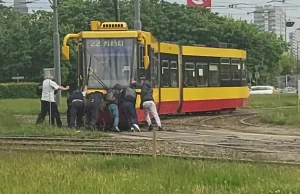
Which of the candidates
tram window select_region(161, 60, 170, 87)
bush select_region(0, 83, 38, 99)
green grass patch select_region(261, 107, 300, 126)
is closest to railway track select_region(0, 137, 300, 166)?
tram window select_region(161, 60, 170, 87)

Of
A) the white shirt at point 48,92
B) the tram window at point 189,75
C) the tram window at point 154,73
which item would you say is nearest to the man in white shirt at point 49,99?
the white shirt at point 48,92

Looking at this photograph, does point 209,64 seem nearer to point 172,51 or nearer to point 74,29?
point 172,51

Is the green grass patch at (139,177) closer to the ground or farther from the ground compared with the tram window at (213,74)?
closer to the ground

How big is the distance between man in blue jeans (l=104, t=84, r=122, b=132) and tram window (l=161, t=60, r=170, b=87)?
16.1 feet

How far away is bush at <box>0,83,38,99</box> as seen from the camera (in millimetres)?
64312

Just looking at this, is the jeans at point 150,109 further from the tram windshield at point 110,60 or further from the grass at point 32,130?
the grass at point 32,130

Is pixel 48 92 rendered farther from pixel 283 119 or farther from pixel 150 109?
pixel 283 119

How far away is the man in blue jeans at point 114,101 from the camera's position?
20.8m

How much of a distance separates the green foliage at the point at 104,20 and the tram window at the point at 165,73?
3813cm

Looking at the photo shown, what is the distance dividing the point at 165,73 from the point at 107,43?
16.5 feet

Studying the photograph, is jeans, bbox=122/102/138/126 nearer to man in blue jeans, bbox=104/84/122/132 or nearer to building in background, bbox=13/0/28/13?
man in blue jeans, bbox=104/84/122/132

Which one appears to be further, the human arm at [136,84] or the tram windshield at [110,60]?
the tram windshield at [110,60]

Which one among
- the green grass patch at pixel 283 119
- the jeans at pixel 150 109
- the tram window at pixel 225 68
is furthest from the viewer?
the tram window at pixel 225 68

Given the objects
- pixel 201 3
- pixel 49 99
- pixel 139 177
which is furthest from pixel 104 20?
pixel 139 177
